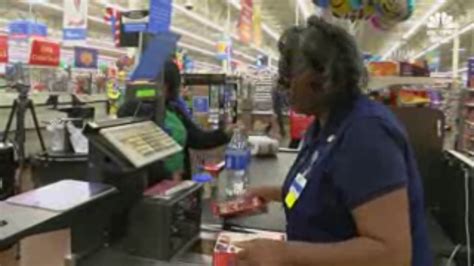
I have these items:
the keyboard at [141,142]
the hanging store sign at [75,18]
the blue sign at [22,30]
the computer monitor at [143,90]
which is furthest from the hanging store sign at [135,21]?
the hanging store sign at [75,18]

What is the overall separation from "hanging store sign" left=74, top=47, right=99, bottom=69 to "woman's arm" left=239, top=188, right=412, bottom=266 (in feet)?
32.5

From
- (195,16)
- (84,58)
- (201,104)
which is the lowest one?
(201,104)

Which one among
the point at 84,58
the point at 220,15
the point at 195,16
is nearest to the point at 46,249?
the point at 84,58

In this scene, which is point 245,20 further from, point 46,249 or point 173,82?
point 46,249

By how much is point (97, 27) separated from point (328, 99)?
18.2 metres

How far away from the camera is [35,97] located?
7883 millimetres

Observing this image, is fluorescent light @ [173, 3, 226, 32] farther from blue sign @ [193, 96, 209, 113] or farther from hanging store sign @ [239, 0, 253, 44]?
blue sign @ [193, 96, 209, 113]

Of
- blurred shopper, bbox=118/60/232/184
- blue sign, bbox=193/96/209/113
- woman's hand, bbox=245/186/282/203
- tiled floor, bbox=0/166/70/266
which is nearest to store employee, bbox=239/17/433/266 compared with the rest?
woman's hand, bbox=245/186/282/203

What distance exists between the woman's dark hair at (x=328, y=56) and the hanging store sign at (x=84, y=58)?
972 centimetres

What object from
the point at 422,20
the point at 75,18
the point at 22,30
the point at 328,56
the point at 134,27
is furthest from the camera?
the point at 422,20

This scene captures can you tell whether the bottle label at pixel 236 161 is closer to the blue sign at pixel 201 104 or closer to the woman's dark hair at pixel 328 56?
the woman's dark hair at pixel 328 56

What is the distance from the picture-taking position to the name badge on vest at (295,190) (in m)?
1.12

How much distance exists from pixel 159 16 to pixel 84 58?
9393mm

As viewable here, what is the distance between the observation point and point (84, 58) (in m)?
10.5
